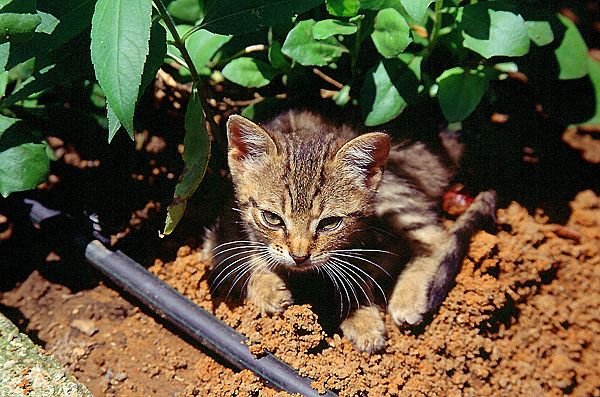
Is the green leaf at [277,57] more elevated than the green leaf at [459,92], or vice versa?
the green leaf at [277,57]

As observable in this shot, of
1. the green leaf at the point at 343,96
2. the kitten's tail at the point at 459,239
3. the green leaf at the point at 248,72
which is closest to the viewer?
the kitten's tail at the point at 459,239

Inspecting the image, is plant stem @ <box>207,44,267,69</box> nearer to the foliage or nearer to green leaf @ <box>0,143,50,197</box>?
the foliage

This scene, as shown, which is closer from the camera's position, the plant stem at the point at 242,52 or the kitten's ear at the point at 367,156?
the kitten's ear at the point at 367,156

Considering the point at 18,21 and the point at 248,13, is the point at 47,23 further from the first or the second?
the point at 248,13

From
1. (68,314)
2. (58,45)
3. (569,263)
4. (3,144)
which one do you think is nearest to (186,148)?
(58,45)

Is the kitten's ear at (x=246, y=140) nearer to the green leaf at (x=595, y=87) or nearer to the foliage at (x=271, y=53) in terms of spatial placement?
the foliage at (x=271, y=53)

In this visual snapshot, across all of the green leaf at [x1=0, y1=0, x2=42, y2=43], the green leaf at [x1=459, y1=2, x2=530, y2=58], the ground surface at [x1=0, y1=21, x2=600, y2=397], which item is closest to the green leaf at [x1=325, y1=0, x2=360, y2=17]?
the green leaf at [x1=459, y1=2, x2=530, y2=58]

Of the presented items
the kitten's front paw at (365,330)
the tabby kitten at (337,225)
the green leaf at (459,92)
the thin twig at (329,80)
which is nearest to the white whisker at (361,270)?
the tabby kitten at (337,225)

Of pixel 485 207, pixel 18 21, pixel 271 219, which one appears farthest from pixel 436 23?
pixel 18 21
